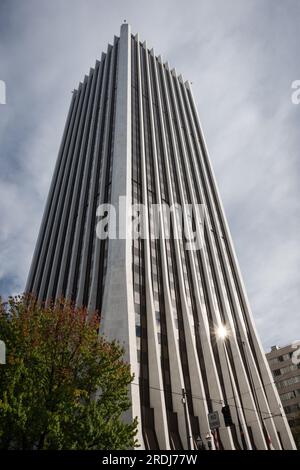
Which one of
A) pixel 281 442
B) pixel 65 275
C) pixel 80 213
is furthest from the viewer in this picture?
pixel 80 213

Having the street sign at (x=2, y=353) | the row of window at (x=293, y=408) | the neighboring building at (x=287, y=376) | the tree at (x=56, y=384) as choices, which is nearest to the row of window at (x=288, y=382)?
the neighboring building at (x=287, y=376)

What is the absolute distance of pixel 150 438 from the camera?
25656 millimetres

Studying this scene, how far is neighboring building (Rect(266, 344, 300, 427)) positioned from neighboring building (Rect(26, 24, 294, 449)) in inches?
1167

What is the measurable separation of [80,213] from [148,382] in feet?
91.8

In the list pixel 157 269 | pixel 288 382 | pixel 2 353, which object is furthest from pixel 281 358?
pixel 2 353

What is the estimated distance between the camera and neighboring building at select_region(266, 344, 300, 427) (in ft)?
206

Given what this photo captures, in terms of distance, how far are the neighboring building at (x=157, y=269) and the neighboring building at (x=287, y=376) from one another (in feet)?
97.2

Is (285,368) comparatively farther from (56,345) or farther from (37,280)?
(56,345)

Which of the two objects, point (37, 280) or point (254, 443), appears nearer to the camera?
point (254, 443)

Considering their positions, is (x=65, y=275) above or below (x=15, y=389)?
above

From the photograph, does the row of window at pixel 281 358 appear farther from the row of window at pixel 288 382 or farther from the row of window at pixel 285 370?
the row of window at pixel 288 382

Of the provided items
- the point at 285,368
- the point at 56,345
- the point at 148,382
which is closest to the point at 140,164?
the point at 148,382

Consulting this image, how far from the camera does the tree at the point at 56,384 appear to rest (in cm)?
1485

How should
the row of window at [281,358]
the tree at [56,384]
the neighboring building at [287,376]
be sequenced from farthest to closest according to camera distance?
1. the row of window at [281,358]
2. the neighboring building at [287,376]
3. the tree at [56,384]
